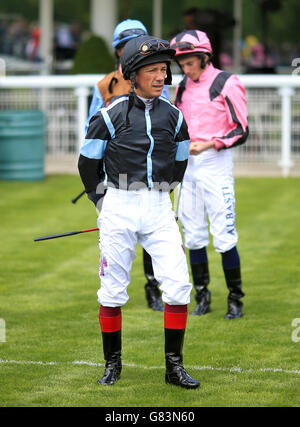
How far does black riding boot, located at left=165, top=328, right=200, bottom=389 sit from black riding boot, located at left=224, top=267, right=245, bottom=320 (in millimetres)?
1633

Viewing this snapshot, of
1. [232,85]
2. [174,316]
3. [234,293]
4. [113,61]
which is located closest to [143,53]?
[174,316]

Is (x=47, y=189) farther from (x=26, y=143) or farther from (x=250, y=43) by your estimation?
(x=250, y=43)

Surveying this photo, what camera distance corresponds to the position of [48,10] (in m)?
18.9

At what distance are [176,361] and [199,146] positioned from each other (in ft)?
6.34

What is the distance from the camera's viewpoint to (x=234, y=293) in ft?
21.7

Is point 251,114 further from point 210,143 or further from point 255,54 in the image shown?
point 210,143

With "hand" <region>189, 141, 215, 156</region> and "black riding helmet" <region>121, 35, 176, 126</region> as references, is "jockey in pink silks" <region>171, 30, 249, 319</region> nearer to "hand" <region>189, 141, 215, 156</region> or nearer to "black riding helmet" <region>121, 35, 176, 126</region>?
"hand" <region>189, 141, 215, 156</region>

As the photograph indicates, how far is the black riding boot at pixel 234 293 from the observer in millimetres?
6598

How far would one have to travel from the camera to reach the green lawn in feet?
16.1

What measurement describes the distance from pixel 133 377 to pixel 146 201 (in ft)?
3.65

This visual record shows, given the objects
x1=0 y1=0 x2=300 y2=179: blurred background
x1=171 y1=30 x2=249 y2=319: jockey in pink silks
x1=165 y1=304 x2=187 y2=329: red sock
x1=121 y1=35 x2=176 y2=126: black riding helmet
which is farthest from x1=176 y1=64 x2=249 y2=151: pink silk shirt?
x1=0 y1=0 x2=300 y2=179: blurred background

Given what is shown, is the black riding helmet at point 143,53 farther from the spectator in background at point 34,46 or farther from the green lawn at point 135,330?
the spectator in background at point 34,46

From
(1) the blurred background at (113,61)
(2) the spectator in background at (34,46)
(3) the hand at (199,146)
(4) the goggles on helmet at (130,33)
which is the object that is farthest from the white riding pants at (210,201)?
(2) the spectator in background at (34,46)
